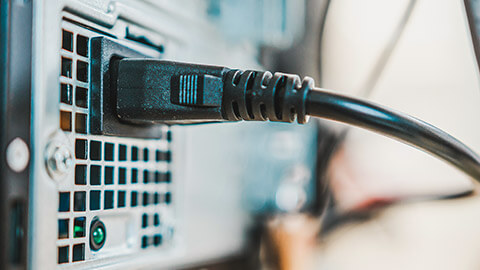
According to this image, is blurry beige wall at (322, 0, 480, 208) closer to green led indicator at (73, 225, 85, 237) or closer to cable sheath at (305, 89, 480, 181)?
cable sheath at (305, 89, 480, 181)

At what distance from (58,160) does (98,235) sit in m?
0.07

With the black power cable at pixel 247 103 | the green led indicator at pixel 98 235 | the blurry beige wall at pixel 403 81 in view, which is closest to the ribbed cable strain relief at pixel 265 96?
the black power cable at pixel 247 103

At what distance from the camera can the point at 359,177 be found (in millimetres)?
568

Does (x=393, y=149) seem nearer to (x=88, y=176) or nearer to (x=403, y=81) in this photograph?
(x=403, y=81)

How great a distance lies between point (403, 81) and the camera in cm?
54

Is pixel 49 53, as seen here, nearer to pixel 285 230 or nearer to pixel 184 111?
pixel 184 111

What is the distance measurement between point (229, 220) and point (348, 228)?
15cm

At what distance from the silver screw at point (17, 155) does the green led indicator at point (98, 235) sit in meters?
0.07

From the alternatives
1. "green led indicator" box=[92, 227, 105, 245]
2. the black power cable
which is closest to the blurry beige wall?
the black power cable

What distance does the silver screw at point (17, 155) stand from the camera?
24 centimetres

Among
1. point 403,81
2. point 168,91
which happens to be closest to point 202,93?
point 168,91

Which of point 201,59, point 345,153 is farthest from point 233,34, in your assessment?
point 345,153

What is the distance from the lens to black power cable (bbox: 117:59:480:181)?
27cm

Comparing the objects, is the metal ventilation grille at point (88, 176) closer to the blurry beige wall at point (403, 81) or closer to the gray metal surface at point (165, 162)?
the gray metal surface at point (165, 162)
